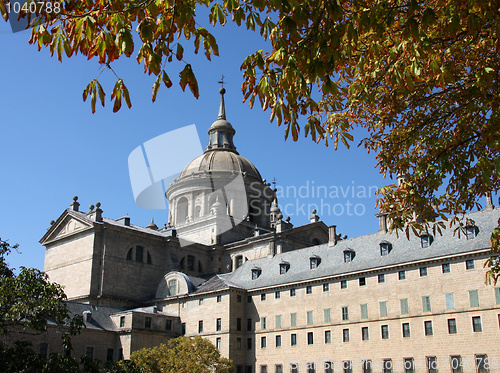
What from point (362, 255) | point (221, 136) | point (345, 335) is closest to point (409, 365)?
point (345, 335)

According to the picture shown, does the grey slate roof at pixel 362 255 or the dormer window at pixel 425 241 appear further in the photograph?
the dormer window at pixel 425 241

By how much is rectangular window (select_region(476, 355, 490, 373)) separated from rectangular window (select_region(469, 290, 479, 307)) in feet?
11.1

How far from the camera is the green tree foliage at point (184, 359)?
38.9 m

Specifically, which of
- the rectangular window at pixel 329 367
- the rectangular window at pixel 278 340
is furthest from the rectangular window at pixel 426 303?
the rectangular window at pixel 278 340

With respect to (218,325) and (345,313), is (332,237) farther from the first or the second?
(218,325)

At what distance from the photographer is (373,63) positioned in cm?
1256

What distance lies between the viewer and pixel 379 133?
44.6 feet

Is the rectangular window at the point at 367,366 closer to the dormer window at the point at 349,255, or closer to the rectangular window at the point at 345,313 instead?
the rectangular window at the point at 345,313

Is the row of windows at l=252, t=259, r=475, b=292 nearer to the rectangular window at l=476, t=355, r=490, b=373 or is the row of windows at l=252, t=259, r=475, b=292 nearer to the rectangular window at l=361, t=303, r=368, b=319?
the rectangular window at l=361, t=303, r=368, b=319

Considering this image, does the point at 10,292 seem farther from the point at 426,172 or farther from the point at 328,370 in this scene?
the point at 328,370

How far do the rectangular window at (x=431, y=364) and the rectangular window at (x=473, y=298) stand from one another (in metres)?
4.52

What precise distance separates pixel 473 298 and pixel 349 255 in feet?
36.8

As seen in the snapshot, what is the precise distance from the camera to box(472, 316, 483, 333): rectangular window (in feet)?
119

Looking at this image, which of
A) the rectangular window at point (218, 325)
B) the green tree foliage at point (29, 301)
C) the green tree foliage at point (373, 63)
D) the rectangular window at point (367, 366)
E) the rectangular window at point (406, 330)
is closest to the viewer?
the green tree foliage at point (373, 63)
